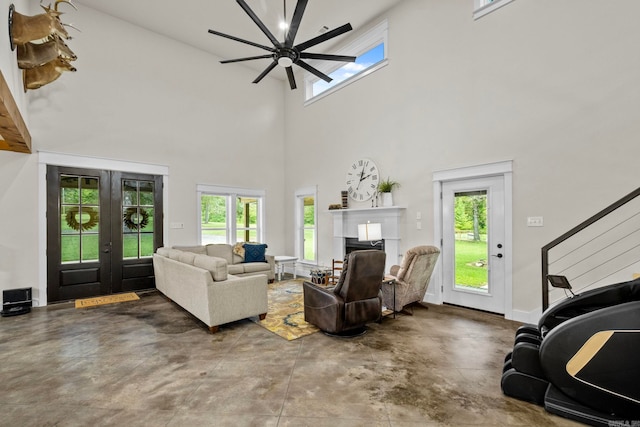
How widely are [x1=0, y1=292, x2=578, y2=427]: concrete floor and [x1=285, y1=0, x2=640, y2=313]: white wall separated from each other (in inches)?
70.7

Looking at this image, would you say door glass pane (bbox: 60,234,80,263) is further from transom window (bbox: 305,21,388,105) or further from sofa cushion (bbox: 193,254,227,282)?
transom window (bbox: 305,21,388,105)

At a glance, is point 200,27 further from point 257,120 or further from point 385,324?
point 385,324

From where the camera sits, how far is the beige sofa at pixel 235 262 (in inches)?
232

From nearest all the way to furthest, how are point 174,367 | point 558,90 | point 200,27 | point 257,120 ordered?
point 174,367, point 558,90, point 200,27, point 257,120

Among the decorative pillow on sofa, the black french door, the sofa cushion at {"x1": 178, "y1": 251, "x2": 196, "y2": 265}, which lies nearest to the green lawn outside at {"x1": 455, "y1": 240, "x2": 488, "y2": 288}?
the sofa cushion at {"x1": 178, "y1": 251, "x2": 196, "y2": 265}

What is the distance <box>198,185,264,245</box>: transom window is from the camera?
6.83 meters

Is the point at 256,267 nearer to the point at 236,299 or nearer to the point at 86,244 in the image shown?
the point at 236,299

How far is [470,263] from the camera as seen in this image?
14.7ft

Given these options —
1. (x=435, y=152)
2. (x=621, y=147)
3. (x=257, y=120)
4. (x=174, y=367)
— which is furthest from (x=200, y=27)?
(x=621, y=147)

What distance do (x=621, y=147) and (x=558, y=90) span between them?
3.17ft

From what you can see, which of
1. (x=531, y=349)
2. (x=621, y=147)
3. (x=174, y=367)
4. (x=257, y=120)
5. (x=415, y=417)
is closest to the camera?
(x=415, y=417)

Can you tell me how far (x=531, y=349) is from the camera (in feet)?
7.06

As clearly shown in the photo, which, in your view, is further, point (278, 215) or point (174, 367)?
point (278, 215)

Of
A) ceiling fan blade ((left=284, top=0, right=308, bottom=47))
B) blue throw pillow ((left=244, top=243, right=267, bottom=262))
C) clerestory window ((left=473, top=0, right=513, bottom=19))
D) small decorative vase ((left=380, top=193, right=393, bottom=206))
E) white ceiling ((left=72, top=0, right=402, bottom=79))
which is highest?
white ceiling ((left=72, top=0, right=402, bottom=79))
